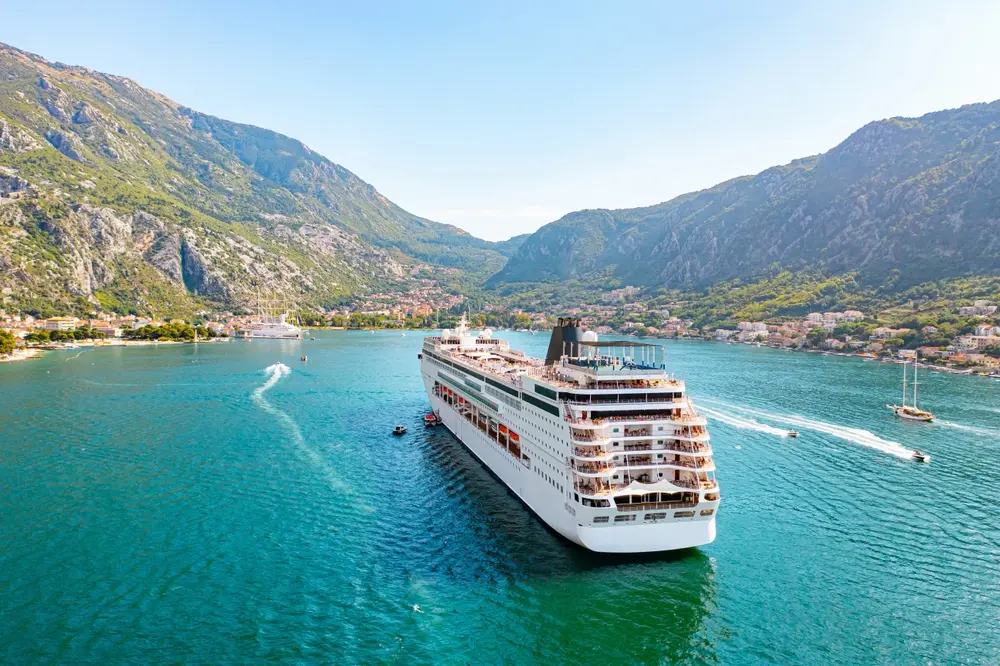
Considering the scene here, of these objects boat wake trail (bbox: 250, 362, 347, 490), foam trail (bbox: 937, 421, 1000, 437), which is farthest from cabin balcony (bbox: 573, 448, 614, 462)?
foam trail (bbox: 937, 421, 1000, 437)

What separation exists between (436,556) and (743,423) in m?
40.3

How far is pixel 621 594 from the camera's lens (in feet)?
77.2

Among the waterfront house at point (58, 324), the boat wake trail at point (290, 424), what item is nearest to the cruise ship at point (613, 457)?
the boat wake trail at point (290, 424)

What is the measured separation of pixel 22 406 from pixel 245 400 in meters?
21.9

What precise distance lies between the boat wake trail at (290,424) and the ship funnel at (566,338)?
58.0 feet

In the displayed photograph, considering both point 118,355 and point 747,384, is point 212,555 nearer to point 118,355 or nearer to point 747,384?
point 747,384

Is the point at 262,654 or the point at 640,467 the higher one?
the point at 640,467

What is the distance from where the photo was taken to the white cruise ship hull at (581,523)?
987 inches

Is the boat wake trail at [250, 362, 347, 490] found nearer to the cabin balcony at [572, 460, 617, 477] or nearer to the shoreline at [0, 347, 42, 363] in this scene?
the cabin balcony at [572, 460, 617, 477]

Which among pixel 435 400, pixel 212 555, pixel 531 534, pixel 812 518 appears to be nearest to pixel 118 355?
pixel 435 400

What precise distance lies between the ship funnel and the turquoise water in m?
10.5

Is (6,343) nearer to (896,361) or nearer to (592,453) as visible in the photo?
(592,453)

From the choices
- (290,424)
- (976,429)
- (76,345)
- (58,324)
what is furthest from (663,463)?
(58,324)

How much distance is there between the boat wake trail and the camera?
3909 cm
